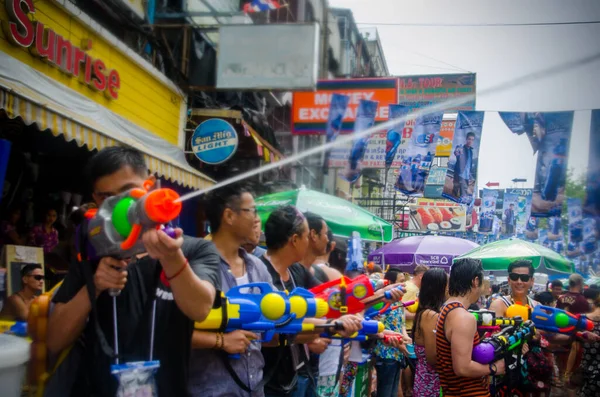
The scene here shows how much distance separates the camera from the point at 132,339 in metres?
1.83

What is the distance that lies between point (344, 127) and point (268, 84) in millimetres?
3339

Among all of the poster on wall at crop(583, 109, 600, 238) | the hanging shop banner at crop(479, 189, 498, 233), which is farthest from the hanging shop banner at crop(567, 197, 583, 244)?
the hanging shop banner at crop(479, 189, 498, 233)

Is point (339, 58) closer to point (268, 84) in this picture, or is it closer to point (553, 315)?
point (268, 84)

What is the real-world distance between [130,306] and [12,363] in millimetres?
385

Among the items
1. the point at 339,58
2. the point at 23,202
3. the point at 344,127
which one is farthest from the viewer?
the point at 339,58

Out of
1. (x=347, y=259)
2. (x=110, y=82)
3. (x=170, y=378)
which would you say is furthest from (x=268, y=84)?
(x=170, y=378)

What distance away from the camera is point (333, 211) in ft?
23.4

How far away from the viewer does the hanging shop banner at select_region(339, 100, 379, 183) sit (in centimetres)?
1084

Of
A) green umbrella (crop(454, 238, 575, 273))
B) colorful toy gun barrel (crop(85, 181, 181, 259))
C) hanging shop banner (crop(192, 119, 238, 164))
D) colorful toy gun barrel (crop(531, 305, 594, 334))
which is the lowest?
green umbrella (crop(454, 238, 575, 273))

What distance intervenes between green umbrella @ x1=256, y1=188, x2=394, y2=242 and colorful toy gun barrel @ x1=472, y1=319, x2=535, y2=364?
3.04 meters

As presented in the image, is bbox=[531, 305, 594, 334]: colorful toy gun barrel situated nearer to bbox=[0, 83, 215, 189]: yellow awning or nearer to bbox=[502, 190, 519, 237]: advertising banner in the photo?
bbox=[0, 83, 215, 189]: yellow awning

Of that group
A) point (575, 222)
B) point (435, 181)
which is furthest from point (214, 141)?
point (575, 222)

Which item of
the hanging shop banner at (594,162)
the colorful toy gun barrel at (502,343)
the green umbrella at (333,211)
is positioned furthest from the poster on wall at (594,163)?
the colorful toy gun barrel at (502,343)

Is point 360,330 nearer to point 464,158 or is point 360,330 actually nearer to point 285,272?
point 285,272
